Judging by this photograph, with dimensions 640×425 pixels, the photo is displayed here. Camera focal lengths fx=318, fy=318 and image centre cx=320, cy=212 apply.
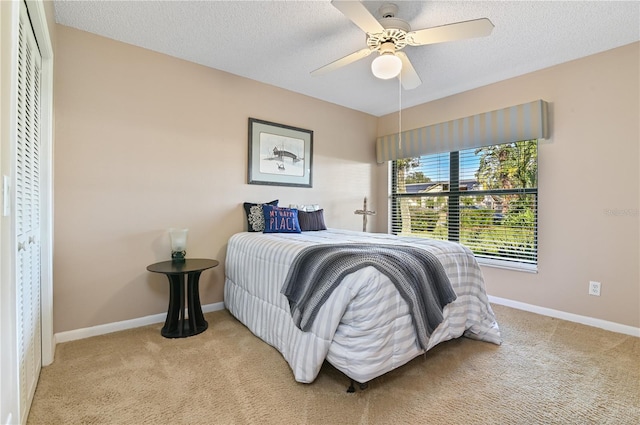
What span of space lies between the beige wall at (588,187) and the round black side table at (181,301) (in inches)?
120

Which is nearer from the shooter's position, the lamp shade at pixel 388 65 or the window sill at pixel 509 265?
the lamp shade at pixel 388 65

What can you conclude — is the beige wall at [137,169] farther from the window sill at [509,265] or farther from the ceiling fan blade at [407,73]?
the window sill at [509,265]

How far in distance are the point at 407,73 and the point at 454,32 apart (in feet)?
1.86

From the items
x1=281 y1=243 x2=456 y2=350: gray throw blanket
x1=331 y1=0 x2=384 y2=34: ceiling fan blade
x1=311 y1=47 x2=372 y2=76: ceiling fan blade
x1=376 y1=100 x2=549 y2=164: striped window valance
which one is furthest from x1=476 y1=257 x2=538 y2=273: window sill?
x1=331 y1=0 x2=384 y2=34: ceiling fan blade

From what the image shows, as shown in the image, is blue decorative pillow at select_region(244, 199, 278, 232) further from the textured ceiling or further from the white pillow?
the textured ceiling

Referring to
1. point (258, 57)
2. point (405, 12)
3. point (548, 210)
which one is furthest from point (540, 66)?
point (258, 57)

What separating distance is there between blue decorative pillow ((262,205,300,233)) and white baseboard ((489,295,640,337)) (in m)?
2.28

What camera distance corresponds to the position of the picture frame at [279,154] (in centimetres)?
337

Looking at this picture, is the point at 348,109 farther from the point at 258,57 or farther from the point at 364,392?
the point at 364,392

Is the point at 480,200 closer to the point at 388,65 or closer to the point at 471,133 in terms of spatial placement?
the point at 471,133

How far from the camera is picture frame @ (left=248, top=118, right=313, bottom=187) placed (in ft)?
11.0

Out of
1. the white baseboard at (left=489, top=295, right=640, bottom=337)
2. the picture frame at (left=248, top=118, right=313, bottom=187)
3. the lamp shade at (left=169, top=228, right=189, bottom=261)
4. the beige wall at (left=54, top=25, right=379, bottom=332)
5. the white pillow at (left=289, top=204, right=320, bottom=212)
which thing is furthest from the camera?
the white pillow at (left=289, top=204, right=320, bottom=212)

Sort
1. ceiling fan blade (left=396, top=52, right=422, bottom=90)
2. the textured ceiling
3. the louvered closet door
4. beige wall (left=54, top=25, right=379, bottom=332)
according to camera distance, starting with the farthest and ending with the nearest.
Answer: beige wall (left=54, top=25, right=379, bottom=332), ceiling fan blade (left=396, top=52, right=422, bottom=90), the textured ceiling, the louvered closet door

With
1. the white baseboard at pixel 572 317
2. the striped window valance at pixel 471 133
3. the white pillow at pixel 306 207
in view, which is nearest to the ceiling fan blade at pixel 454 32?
the striped window valance at pixel 471 133
